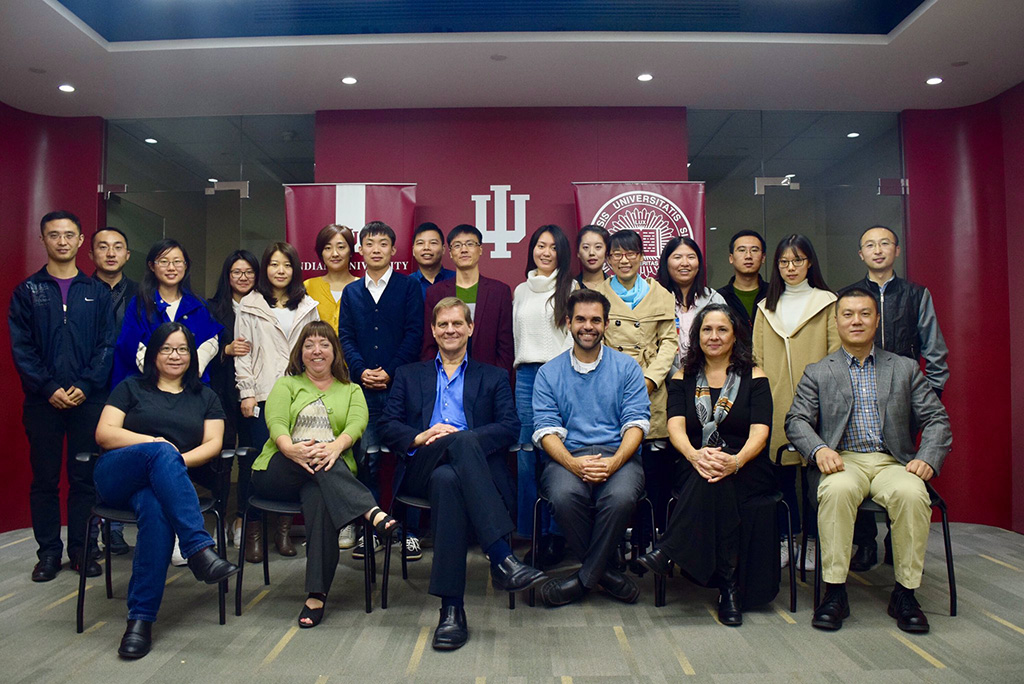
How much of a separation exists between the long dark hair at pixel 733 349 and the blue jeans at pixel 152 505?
91.3 inches

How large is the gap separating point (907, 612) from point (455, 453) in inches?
79.4

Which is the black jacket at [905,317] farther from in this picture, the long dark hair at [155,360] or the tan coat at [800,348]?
the long dark hair at [155,360]

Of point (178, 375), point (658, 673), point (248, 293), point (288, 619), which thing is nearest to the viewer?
point (658, 673)

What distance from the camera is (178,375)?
10.7ft

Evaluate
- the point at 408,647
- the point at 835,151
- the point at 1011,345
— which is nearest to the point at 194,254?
the point at 408,647

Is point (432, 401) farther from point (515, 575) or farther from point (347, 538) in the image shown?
point (347, 538)

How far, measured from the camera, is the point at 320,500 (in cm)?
302

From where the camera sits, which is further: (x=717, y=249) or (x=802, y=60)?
(x=717, y=249)

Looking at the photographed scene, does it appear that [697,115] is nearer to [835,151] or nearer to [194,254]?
[835,151]

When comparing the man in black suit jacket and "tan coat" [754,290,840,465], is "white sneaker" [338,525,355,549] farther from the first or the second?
"tan coat" [754,290,840,465]

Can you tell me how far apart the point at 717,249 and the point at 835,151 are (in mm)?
1253

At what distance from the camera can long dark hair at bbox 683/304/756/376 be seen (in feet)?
10.7

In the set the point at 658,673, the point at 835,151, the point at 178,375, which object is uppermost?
the point at 835,151

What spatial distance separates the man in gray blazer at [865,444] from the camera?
290 cm
